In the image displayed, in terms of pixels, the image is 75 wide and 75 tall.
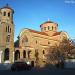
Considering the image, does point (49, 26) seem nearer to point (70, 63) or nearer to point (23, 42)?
point (23, 42)

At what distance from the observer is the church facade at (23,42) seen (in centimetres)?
6731

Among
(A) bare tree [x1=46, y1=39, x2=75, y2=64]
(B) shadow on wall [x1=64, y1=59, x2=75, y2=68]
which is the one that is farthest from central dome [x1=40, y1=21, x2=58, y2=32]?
(B) shadow on wall [x1=64, y1=59, x2=75, y2=68]

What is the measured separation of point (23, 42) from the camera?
246 feet

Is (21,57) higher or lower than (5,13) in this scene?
lower

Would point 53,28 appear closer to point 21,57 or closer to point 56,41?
point 56,41

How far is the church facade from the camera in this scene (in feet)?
221

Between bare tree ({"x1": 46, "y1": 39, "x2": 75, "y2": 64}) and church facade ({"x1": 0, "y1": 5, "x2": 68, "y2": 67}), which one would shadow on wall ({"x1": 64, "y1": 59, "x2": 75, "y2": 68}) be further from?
church facade ({"x1": 0, "y1": 5, "x2": 68, "y2": 67})

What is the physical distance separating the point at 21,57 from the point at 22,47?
3.57 metres

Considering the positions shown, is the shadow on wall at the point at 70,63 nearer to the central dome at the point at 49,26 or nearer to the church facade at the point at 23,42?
the church facade at the point at 23,42

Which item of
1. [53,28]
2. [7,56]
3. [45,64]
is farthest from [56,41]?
[7,56]

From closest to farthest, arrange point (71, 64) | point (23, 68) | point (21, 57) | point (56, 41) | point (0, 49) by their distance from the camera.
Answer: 1. point (23, 68)
2. point (71, 64)
3. point (0, 49)
4. point (21, 57)
5. point (56, 41)

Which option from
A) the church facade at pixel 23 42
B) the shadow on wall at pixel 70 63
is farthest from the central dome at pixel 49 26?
A: the shadow on wall at pixel 70 63

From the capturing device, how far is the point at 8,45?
221 feet

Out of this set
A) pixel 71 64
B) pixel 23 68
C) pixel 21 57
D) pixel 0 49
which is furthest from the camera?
pixel 21 57
